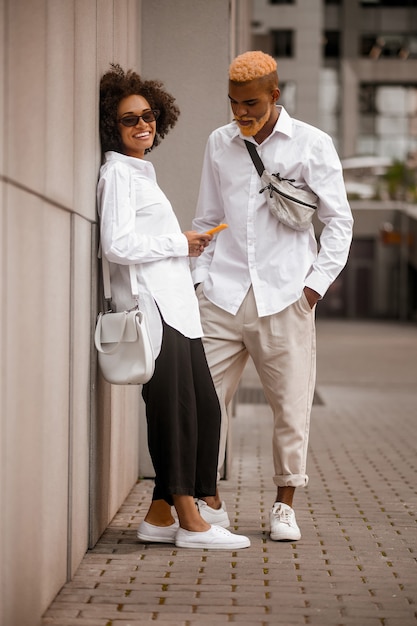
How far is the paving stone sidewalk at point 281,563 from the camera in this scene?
4.09 m

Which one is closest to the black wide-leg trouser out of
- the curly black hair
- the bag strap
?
the bag strap

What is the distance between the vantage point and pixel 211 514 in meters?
5.51

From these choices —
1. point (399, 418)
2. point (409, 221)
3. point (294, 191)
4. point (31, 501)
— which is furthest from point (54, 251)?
point (409, 221)

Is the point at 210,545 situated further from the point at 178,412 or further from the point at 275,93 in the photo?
the point at 275,93

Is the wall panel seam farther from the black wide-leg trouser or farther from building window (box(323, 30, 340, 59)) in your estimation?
building window (box(323, 30, 340, 59))

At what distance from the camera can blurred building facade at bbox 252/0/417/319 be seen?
5247 cm

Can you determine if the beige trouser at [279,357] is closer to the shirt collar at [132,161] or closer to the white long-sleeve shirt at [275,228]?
the white long-sleeve shirt at [275,228]

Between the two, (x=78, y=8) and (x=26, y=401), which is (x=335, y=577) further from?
(x=78, y=8)

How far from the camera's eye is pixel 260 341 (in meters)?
5.34

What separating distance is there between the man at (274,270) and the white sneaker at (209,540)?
29cm

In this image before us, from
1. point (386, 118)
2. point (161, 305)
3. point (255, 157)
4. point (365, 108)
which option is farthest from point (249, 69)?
point (386, 118)

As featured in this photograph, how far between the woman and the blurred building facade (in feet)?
116

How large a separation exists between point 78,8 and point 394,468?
4.62 metres

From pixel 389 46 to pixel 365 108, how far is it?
3.67 meters
